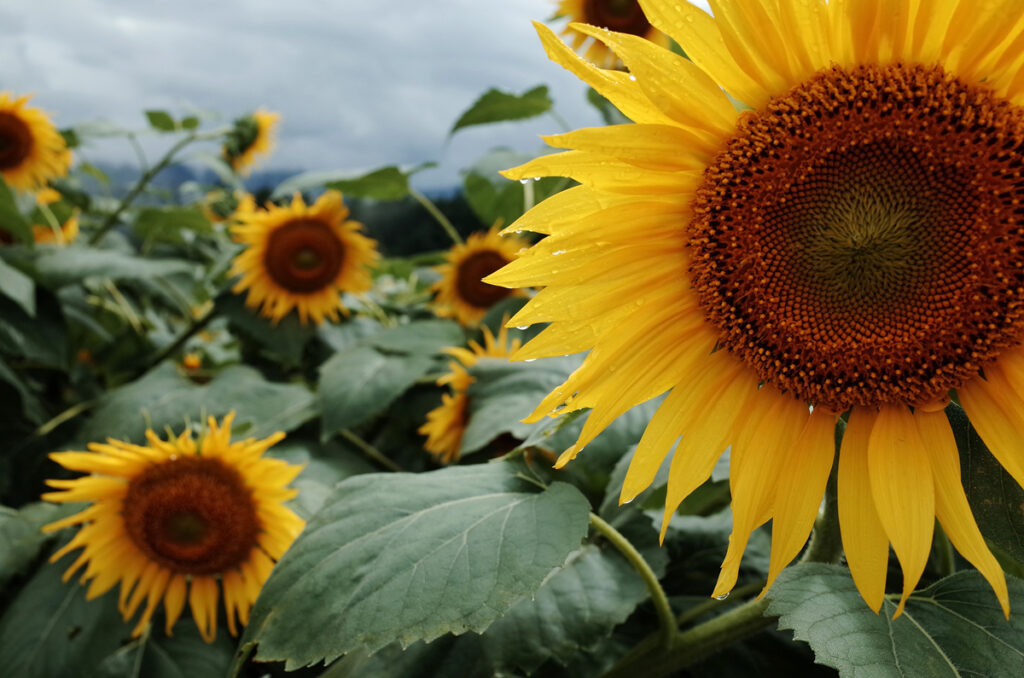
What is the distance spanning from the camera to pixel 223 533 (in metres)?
1.38

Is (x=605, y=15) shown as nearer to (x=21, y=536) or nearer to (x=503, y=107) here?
(x=503, y=107)

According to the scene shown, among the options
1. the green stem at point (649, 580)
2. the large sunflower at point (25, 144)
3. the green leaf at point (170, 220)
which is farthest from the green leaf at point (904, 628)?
the large sunflower at point (25, 144)

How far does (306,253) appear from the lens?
249 cm

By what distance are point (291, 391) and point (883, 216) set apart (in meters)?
1.45

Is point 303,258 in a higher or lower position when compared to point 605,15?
lower

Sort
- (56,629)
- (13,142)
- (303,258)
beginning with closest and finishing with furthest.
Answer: (56,629) → (303,258) → (13,142)

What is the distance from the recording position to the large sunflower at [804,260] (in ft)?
2.33

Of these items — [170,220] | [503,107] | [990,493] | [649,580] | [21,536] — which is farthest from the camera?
[170,220]

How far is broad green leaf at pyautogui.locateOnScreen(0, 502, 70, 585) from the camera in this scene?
1385mm

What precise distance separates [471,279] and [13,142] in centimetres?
202

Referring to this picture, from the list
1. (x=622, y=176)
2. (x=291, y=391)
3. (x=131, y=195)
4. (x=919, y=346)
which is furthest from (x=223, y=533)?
(x=131, y=195)

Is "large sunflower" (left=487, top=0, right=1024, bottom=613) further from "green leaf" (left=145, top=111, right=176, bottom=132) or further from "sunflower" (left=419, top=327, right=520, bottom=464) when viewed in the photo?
"green leaf" (left=145, top=111, right=176, bottom=132)

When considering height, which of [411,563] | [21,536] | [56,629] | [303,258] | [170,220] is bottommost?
[56,629]

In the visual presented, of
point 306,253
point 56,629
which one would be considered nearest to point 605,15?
point 306,253
